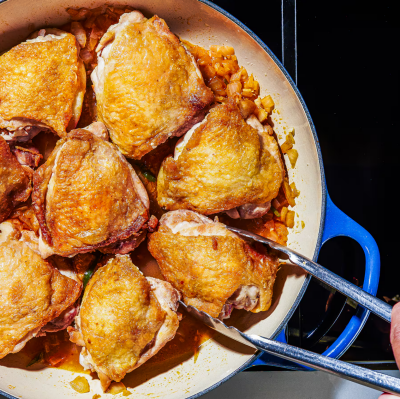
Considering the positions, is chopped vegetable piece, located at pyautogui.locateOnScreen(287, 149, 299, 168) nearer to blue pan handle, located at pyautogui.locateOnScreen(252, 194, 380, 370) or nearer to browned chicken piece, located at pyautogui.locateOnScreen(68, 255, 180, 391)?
blue pan handle, located at pyautogui.locateOnScreen(252, 194, 380, 370)

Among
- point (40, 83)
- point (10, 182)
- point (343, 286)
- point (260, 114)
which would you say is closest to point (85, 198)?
point (10, 182)

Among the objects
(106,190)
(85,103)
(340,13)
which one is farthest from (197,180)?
(340,13)

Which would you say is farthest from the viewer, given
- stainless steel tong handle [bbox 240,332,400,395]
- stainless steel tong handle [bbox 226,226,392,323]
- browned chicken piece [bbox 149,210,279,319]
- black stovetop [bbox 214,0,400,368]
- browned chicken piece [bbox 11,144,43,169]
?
black stovetop [bbox 214,0,400,368]

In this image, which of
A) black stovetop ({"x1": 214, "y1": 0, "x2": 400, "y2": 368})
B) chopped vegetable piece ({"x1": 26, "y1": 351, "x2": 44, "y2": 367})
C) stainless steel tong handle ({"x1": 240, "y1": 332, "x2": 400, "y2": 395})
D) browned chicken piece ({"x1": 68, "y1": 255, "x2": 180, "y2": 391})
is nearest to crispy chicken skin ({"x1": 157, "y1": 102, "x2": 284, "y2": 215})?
browned chicken piece ({"x1": 68, "y1": 255, "x2": 180, "y2": 391})

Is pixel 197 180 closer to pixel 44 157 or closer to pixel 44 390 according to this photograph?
pixel 44 157

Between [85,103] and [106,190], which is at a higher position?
[85,103]

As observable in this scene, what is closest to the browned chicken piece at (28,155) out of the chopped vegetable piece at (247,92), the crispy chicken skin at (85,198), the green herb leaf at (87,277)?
the crispy chicken skin at (85,198)

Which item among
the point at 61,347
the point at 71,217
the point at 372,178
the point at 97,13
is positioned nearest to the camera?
the point at 71,217
